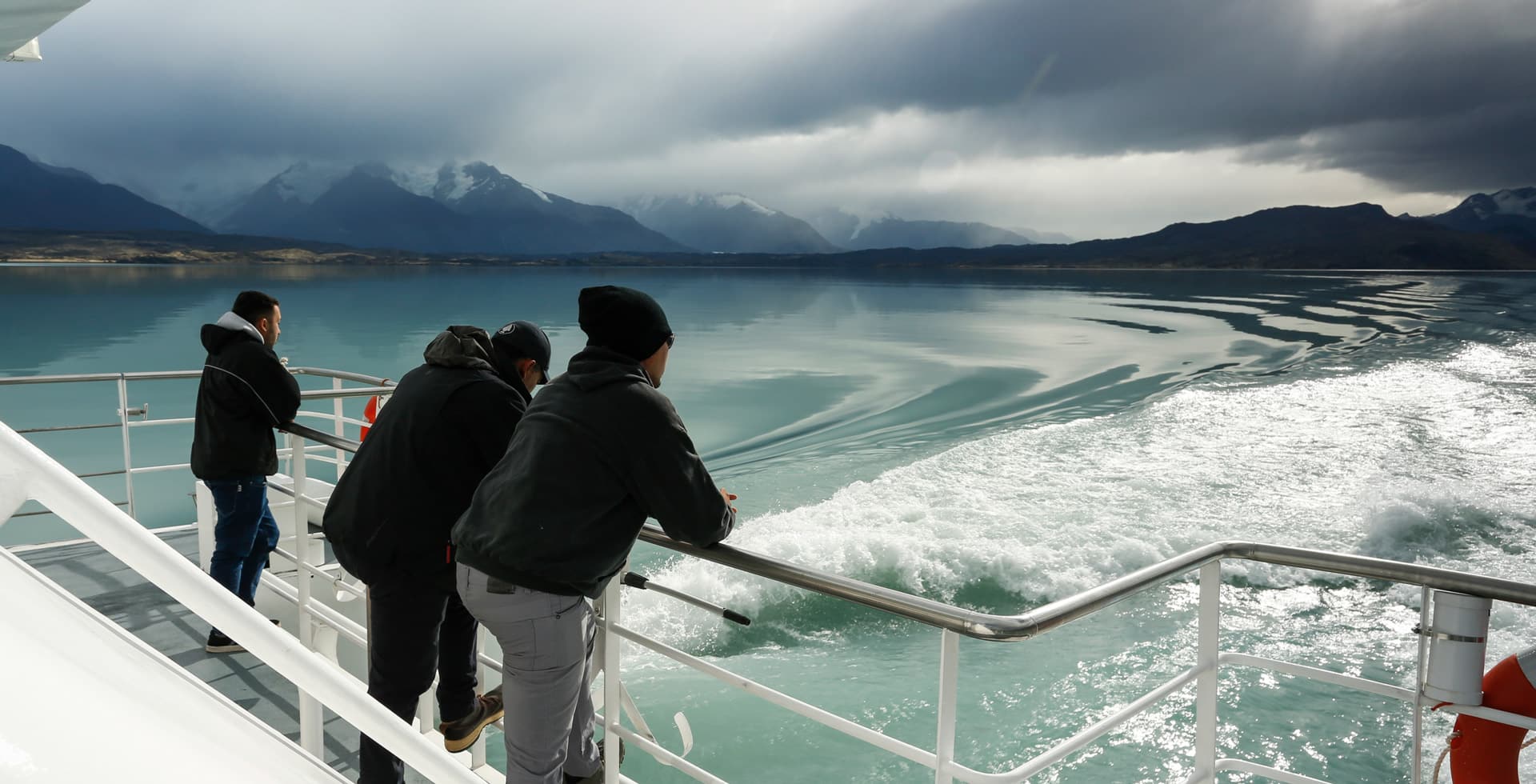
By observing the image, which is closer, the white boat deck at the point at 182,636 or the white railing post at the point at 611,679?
the white railing post at the point at 611,679

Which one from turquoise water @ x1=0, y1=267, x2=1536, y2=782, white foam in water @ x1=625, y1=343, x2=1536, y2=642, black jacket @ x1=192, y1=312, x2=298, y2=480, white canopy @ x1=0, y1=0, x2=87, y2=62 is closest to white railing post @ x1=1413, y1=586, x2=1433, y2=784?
turquoise water @ x1=0, y1=267, x2=1536, y2=782

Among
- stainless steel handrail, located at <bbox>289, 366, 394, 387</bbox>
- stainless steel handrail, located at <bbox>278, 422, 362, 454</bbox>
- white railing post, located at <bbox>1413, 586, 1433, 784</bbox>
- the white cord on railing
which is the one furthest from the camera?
stainless steel handrail, located at <bbox>289, 366, 394, 387</bbox>

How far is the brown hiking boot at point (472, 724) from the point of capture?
2461mm

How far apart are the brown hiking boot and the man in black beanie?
21.9 inches

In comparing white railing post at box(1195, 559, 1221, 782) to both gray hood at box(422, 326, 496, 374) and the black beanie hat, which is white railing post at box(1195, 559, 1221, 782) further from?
gray hood at box(422, 326, 496, 374)

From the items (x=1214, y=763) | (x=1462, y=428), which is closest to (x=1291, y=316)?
(x=1462, y=428)

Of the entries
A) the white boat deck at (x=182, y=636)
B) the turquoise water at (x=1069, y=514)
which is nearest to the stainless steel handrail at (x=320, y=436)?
the white boat deck at (x=182, y=636)

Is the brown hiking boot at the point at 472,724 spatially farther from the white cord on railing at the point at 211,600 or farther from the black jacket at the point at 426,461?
the white cord on railing at the point at 211,600

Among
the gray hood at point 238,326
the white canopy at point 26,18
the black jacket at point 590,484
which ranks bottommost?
the black jacket at point 590,484

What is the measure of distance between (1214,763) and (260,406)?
11.4 ft

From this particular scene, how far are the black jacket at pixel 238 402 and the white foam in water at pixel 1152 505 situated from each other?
4374 mm

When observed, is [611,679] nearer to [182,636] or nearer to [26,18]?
[26,18]

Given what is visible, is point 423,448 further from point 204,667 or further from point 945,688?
point 204,667

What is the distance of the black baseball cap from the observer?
7.44 ft
